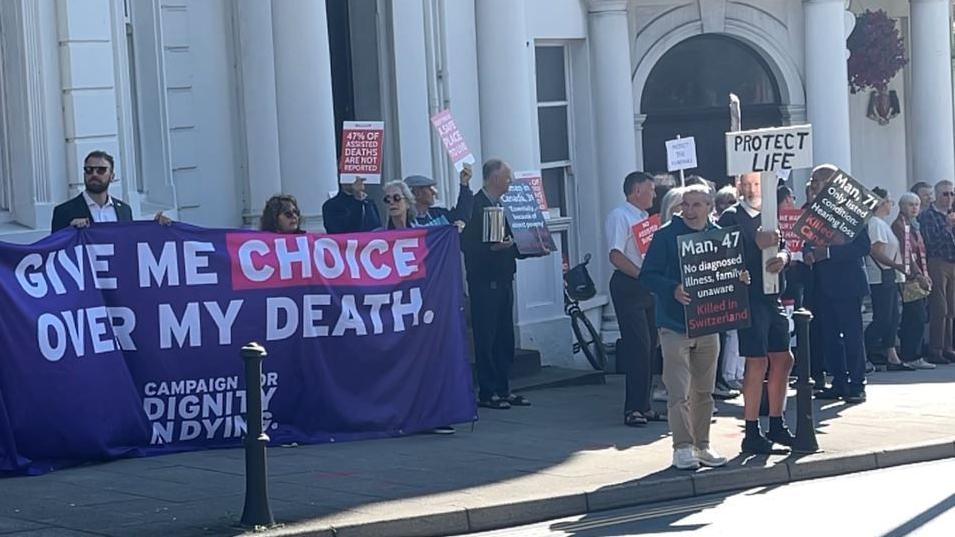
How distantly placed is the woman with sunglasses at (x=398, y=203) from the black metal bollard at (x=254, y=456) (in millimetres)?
4119

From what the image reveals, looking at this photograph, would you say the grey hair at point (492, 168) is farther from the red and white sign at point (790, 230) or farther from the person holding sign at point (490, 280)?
the red and white sign at point (790, 230)

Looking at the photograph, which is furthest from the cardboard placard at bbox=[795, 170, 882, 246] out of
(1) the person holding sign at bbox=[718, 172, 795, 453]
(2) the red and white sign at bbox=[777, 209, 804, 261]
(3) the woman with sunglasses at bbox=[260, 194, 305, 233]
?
(3) the woman with sunglasses at bbox=[260, 194, 305, 233]

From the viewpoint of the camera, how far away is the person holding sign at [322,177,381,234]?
14711 mm

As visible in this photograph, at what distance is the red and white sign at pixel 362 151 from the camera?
50.4 ft

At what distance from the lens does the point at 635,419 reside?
14.6 meters

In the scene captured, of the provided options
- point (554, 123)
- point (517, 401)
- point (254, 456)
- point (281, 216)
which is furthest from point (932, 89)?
point (254, 456)

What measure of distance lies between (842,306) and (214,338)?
618 cm

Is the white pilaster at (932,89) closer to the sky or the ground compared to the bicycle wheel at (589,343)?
closer to the sky

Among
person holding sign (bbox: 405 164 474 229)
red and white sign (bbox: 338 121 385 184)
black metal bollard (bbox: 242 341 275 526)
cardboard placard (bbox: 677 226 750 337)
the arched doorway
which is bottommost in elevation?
black metal bollard (bbox: 242 341 275 526)

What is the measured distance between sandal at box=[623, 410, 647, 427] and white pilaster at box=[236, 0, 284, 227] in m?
4.17

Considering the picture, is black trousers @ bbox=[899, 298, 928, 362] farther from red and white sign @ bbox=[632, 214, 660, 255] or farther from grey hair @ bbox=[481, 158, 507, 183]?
grey hair @ bbox=[481, 158, 507, 183]

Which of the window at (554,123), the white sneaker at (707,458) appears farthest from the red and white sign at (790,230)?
the window at (554,123)

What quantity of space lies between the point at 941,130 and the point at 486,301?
10206 mm

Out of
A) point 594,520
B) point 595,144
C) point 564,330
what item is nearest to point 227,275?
point 594,520
